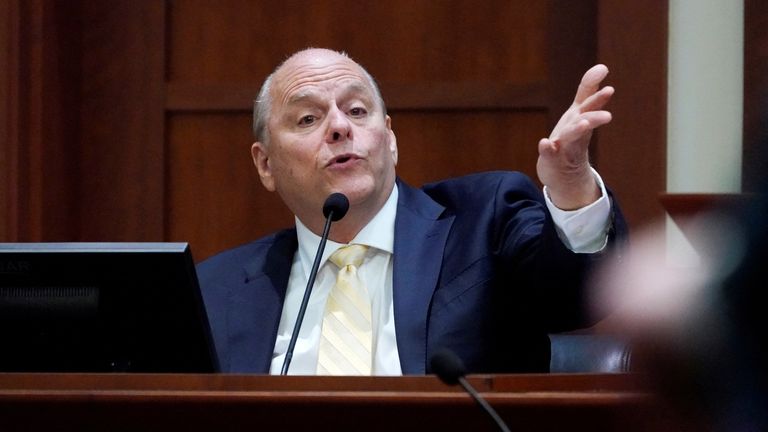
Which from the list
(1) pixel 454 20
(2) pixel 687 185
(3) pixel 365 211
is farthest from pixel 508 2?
(3) pixel 365 211

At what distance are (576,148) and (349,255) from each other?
2.45ft

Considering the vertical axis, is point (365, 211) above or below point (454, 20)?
below

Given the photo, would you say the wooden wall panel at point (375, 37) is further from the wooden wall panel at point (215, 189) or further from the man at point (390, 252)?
the man at point (390, 252)

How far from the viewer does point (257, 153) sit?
282cm

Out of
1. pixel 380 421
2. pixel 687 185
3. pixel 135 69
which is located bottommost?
pixel 380 421

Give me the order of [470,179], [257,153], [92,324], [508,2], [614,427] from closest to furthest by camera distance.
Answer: [614,427] → [92,324] → [470,179] → [257,153] → [508,2]

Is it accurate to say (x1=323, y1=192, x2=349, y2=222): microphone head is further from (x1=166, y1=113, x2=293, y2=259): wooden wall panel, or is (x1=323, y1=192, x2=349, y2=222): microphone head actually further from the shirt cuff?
(x1=166, y1=113, x2=293, y2=259): wooden wall panel

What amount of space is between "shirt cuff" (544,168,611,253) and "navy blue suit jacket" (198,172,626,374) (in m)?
0.09

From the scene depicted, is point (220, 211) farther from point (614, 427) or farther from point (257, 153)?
point (614, 427)

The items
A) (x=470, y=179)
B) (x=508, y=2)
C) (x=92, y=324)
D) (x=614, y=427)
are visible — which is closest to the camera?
(x=614, y=427)

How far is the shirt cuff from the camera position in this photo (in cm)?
200

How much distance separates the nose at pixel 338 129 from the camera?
2.56 meters

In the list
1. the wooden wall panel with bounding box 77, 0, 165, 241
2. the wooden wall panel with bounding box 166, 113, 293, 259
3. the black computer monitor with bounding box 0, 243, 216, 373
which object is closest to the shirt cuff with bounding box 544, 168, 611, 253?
the black computer monitor with bounding box 0, 243, 216, 373

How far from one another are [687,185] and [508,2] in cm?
70
